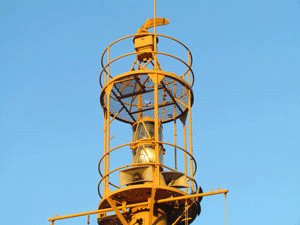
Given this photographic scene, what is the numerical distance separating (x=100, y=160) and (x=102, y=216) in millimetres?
2333

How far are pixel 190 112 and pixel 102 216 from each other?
19.5 feet

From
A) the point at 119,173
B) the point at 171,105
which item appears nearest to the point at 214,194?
the point at 119,173

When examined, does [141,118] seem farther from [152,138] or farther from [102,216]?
[102,216]

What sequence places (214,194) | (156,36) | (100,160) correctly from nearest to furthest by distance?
(214,194), (100,160), (156,36)

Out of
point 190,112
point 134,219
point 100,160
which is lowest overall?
point 134,219

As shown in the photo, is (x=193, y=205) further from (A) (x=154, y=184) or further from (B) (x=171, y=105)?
(B) (x=171, y=105)

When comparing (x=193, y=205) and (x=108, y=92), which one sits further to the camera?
(x=108, y=92)

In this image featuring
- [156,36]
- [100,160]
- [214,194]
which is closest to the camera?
[214,194]

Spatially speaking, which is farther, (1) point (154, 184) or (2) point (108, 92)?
(2) point (108, 92)

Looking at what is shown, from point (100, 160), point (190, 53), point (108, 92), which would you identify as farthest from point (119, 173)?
point (190, 53)

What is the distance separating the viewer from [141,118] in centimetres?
4103

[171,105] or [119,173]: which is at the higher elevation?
[171,105]

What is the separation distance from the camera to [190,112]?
39.5 metres

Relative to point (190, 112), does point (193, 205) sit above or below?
below
